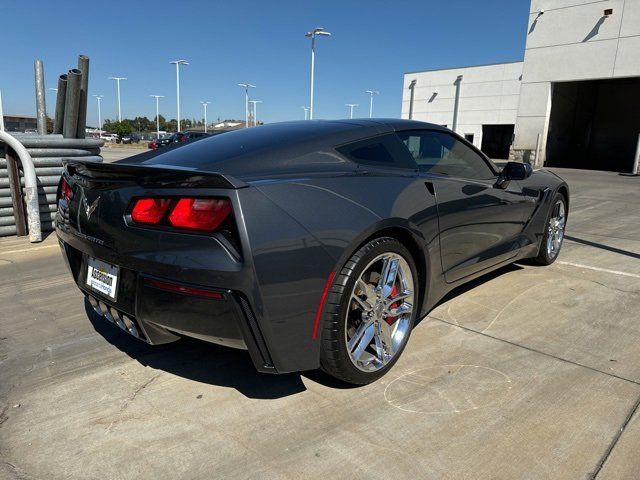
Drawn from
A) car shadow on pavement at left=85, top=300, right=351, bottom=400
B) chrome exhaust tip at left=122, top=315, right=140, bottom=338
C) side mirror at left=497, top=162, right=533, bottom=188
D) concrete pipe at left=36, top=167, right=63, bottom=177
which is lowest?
car shadow on pavement at left=85, top=300, right=351, bottom=400

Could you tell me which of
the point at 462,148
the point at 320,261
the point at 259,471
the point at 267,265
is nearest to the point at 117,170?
the point at 267,265

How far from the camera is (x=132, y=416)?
2.35 metres

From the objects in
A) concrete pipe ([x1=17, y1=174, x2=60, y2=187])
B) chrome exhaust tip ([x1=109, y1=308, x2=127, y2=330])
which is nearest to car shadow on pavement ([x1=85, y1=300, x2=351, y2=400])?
chrome exhaust tip ([x1=109, y1=308, x2=127, y2=330])

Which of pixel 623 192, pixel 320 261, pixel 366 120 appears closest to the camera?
pixel 320 261

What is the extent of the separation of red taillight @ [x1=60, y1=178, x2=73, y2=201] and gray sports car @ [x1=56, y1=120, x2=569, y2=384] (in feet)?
0.06

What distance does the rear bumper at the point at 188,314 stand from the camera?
6.72ft

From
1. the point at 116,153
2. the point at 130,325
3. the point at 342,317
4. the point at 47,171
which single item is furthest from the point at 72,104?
the point at 116,153

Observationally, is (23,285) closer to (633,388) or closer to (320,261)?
(320,261)

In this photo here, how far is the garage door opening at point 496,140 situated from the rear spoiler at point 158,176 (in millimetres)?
40894

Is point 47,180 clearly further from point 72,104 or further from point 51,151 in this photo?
point 72,104

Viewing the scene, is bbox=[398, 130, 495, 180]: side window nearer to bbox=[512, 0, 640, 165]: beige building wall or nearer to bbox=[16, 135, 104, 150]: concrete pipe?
bbox=[16, 135, 104, 150]: concrete pipe

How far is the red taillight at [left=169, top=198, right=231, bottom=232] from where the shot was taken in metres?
2.04

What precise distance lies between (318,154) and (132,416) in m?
1.59

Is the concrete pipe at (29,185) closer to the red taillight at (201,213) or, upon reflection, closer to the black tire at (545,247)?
the red taillight at (201,213)
